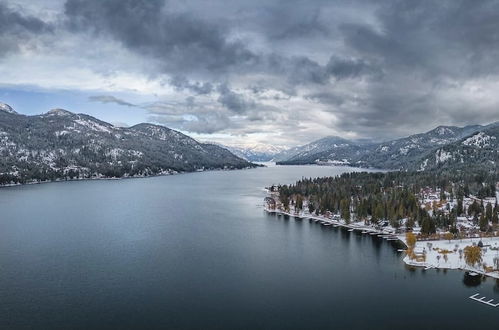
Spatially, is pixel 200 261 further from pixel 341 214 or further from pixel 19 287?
pixel 341 214

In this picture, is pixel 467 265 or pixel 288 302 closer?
pixel 288 302

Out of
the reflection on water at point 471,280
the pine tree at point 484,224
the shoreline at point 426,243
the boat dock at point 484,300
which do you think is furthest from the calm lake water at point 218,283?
the pine tree at point 484,224

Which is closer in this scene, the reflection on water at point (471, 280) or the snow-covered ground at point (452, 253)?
the reflection on water at point (471, 280)

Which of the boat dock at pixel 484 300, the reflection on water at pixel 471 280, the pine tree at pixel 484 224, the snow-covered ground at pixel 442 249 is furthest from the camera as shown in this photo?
the pine tree at pixel 484 224

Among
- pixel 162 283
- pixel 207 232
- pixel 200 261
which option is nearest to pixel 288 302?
pixel 162 283

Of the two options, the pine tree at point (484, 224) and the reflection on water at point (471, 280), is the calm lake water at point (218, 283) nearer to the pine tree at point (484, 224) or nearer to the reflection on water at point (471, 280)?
the reflection on water at point (471, 280)

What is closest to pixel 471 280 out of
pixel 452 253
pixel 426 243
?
pixel 452 253

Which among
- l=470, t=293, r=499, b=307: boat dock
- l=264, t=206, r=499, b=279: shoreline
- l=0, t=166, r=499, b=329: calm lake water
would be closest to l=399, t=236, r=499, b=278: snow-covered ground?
l=264, t=206, r=499, b=279: shoreline

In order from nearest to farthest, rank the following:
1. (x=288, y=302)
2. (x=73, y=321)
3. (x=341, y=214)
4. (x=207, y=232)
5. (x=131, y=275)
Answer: (x=73, y=321)
(x=288, y=302)
(x=131, y=275)
(x=207, y=232)
(x=341, y=214)

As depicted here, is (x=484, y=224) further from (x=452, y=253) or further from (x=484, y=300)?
(x=484, y=300)

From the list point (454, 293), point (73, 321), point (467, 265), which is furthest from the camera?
point (467, 265)
